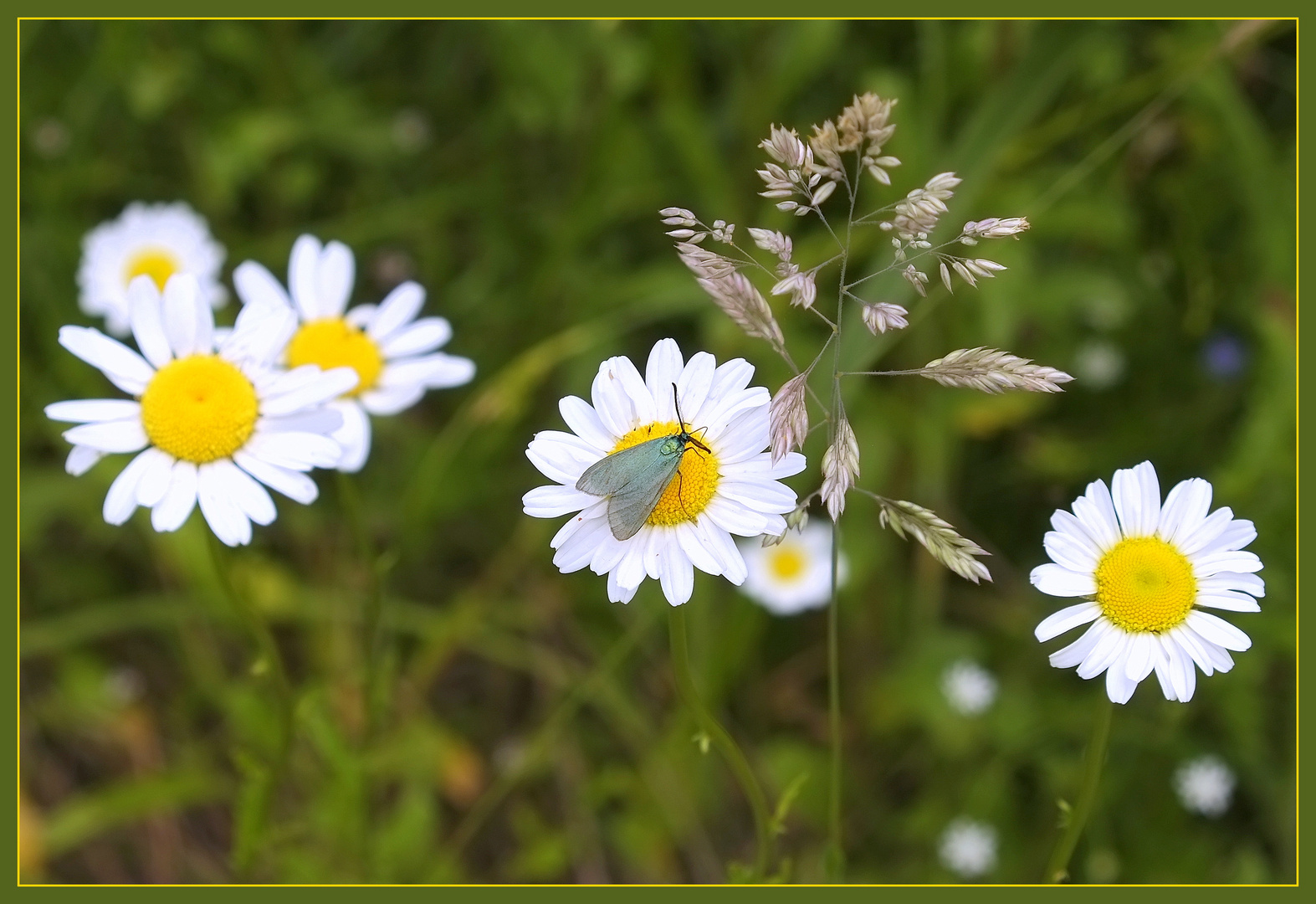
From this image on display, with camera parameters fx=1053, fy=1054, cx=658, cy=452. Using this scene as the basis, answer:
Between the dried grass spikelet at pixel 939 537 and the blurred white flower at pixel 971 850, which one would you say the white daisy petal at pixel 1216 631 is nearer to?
the dried grass spikelet at pixel 939 537

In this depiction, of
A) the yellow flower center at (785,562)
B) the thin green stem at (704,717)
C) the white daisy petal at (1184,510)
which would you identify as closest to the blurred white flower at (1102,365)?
the yellow flower center at (785,562)

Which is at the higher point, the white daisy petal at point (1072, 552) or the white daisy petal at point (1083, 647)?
the white daisy petal at point (1072, 552)

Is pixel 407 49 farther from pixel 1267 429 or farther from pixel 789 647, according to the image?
pixel 1267 429

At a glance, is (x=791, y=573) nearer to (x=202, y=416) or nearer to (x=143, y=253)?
(x=202, y=416)

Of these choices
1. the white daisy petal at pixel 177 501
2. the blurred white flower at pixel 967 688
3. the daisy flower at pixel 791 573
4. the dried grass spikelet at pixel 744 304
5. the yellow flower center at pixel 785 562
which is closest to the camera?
the dried grass spikelet at pixel 744 304

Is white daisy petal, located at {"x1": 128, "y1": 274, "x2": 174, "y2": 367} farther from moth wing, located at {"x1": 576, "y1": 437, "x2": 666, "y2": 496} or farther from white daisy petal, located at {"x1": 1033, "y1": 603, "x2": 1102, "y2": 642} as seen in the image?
white daisy petal, located at {"x1": 1033, "y1": 603, "x2": 1102, "y2": 642}

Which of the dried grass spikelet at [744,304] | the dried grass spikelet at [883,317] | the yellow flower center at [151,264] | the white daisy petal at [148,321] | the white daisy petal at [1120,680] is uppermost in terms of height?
the yellow flower center at [151,264]

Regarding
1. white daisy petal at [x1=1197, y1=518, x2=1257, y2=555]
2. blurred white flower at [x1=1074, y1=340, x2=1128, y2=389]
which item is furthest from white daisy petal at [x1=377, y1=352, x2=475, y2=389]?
A: blurred white flower at [x1=1074, y1=340, x2=1128, y2=389]
